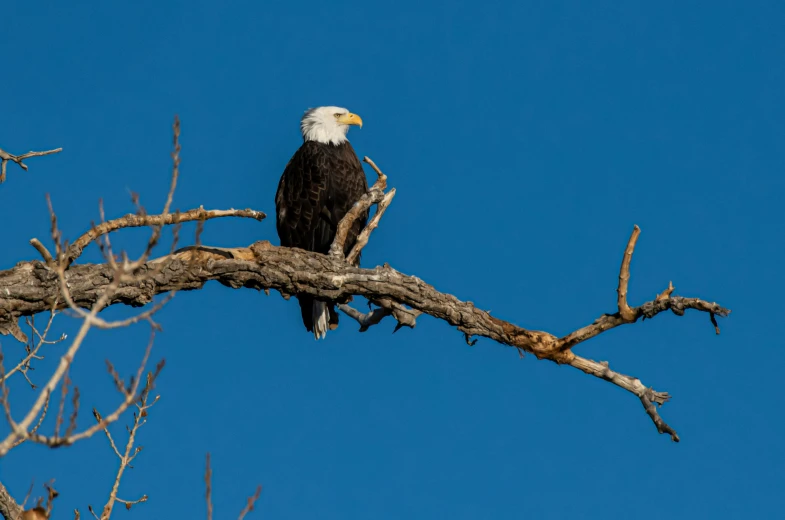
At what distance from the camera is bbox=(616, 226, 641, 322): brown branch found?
183 inches

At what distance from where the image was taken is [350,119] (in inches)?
320

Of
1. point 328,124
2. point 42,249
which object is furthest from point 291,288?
point 328,124

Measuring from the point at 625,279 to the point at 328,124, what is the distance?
12.8 feet

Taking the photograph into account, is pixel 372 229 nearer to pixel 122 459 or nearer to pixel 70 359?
pixel 122 459

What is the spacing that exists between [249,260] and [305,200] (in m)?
2.27

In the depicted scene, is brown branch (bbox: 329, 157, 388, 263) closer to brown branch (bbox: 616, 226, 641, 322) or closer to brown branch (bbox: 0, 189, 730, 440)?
brown branch (bbox: 0, 189, 730, 440)

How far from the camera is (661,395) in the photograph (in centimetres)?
502

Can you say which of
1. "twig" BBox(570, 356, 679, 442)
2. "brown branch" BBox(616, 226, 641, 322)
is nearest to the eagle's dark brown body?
"twig" BBox(570, 356, 679, 442)

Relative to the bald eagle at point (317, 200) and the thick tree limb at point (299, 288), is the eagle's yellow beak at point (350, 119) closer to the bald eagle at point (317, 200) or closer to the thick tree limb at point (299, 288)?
the bald eagle at point (317, 200)

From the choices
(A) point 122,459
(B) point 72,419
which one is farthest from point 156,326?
(A) point 122,459

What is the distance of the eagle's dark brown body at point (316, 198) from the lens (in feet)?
24.3

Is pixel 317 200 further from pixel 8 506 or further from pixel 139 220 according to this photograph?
pixel 8 506

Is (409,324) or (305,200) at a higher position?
(305,200)

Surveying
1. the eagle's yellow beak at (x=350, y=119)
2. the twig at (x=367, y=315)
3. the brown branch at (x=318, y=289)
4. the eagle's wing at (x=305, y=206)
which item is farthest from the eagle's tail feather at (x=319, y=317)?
the eagle's yellow beak at (x=350, y=119)
